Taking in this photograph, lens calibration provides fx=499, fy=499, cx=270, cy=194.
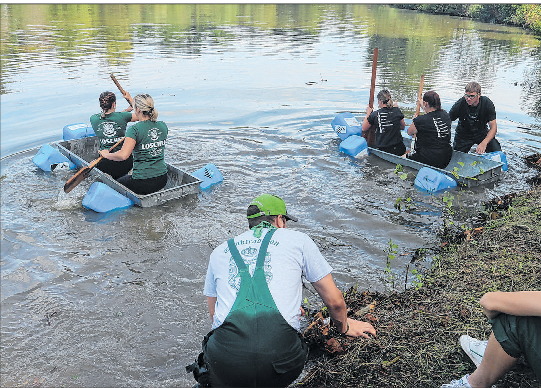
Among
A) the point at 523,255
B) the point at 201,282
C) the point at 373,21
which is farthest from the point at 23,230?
the point at 373,21

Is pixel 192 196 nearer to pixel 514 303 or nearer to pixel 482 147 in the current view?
pixel 482 147

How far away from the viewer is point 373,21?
39062 mm

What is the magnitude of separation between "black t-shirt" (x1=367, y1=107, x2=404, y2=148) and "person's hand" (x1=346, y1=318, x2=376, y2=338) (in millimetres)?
6539

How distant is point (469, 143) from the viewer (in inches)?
391

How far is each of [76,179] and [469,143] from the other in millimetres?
7415

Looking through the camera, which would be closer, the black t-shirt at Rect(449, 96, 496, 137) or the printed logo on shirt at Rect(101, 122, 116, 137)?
the printed logo on shirt at Rect(101, 122, 116, 137)

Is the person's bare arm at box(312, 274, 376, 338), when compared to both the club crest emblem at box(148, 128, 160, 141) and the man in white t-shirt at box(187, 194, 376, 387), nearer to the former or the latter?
the man in white t-shirt at box(187, 194, 376, 387)

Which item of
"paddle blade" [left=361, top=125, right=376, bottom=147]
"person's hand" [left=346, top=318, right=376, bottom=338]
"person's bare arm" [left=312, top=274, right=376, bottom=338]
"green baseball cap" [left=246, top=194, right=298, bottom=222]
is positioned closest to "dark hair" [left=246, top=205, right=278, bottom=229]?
"green baseball cap" [left=246, top=194, right=298, bottom=222]

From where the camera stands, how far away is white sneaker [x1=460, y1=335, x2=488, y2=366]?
12.8 ft

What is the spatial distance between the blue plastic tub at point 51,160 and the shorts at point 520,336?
8614 mm

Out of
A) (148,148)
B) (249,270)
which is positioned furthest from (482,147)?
(249,270)

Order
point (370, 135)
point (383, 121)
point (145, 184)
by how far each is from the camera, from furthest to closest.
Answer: point (370, 135) → point (383, 121) → point (145, 184)

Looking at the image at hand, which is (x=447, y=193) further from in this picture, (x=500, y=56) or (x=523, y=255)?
(x=500, y=56)

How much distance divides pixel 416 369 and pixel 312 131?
29.7 ft
